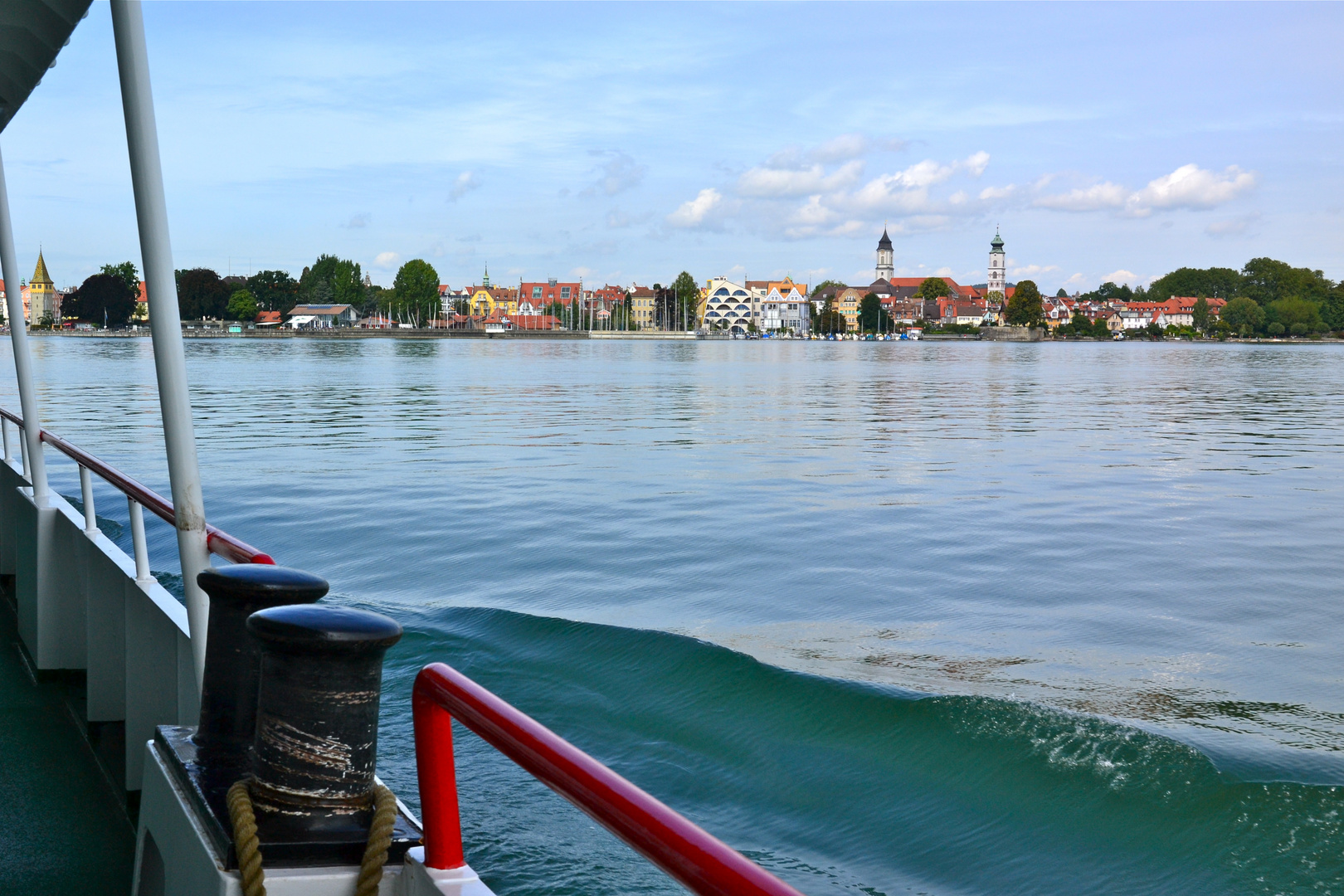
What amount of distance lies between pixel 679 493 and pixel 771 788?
12162 millimetres

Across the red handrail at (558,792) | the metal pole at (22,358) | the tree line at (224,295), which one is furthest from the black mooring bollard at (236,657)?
the tree line at (224,295)

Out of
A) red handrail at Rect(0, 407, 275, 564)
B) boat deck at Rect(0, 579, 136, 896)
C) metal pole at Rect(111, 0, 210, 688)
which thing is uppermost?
metal pole at Rect(111, 0, 210, 688)

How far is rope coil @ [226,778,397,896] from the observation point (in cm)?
232

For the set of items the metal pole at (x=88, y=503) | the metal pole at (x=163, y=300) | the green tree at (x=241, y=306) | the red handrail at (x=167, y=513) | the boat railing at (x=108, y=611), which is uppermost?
the green tree at (x=241, y=306)

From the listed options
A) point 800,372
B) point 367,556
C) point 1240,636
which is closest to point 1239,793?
point 1240,636

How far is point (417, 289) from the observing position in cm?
19525

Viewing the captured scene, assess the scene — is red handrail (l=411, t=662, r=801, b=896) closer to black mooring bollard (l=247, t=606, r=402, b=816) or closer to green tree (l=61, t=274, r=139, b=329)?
black mooring bollard (l=247, t=606, r=402, b=816)

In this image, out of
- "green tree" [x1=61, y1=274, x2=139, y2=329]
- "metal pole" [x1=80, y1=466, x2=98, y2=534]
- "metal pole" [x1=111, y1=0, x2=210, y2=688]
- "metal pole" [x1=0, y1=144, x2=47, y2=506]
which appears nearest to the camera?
"metal pole" [x1=111, y1=0, x2=210, y2=688]

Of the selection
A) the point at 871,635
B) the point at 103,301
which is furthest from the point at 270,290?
the point at 871,635

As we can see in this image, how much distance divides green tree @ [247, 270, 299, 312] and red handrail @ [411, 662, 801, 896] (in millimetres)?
199475

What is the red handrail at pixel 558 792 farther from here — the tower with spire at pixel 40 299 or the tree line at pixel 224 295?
the tower with spire at pixel 40 299

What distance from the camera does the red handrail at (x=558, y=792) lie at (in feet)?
4.41

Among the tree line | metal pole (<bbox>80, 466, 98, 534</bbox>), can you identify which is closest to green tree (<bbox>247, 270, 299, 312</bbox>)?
the tree line

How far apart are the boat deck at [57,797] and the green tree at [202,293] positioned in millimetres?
168326
